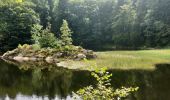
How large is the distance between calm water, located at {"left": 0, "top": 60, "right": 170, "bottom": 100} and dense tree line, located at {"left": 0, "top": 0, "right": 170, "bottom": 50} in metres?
Answer: 41.2

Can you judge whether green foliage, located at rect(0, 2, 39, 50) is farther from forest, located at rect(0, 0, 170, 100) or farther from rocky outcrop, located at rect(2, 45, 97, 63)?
rocky outcrop, located at rect(2, 45, 97, 63)

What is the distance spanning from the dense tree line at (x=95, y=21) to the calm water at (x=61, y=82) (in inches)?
1622

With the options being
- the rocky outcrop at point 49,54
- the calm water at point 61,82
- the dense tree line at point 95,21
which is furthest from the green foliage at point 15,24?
the calm water at point 61,82

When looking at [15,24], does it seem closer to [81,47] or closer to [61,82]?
[81,47]

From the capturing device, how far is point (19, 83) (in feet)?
139

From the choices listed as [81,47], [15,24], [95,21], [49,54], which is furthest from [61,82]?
[95,21]

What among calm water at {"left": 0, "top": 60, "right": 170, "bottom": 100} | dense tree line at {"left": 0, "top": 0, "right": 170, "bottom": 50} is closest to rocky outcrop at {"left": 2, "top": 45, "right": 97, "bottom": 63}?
calm water at {"left": 0, "top": 60, "right": 170, "bottom": 100}

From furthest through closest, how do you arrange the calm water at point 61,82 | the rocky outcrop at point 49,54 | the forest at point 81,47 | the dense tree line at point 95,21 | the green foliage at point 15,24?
the dense tree line at point 95,21 → the green foliage at point 15,24 → the rocky outcrop at point 49,54 → the forest at point 81,47 → the calm water at point 61,82

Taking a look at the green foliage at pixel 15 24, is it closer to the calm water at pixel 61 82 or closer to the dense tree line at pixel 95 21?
the dense tree line at pixel 95 21

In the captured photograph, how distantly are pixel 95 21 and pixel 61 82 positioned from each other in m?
71.5

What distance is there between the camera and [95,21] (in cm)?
11269

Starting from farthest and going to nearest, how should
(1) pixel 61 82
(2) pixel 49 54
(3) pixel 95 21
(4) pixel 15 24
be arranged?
(3) pixel 95 21
(4) pixel 15 24
(2) pixel 49 54
(1) pixel 61 82

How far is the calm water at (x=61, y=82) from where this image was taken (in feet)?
111

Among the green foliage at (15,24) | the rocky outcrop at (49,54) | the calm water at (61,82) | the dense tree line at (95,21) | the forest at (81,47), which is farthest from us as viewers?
the dense tree line at (95,21)
